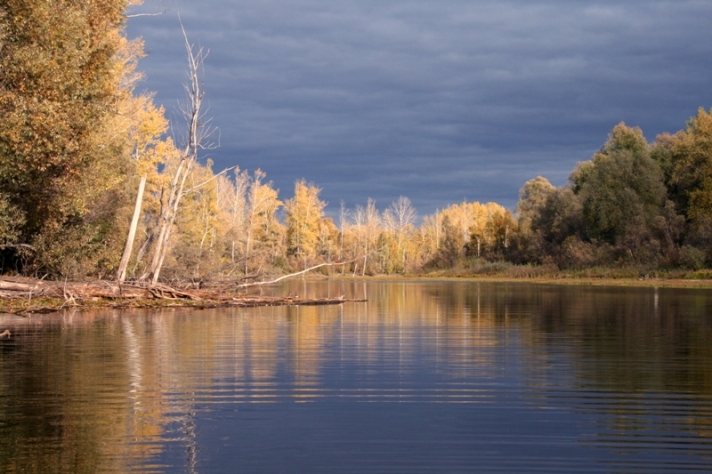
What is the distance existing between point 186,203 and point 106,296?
3810cm

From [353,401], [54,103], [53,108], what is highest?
[54,103]

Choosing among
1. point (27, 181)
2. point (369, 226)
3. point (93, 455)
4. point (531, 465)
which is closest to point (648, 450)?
point (531, 465)

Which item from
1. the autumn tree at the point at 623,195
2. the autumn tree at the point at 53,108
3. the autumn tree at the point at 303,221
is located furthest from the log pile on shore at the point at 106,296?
the autumn tree at the point at 303,221

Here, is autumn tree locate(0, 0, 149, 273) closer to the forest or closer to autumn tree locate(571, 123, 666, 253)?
the forest

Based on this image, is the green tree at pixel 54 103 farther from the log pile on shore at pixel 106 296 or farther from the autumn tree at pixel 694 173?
the autumn tree at pixel 694 173

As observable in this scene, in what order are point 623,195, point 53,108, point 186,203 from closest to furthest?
point 53,108, point 186,203, point 623,195

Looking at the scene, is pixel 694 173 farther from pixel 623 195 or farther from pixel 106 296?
pixel 106 296

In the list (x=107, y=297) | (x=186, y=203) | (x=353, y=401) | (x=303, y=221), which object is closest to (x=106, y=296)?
(x=107, y=297)

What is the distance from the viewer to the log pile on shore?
2542 centimetres

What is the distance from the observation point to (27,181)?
76.7 ft

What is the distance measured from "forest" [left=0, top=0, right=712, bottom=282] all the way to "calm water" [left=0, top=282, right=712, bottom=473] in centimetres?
650

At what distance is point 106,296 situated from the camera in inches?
1105

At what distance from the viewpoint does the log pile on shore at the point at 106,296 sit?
25422mm

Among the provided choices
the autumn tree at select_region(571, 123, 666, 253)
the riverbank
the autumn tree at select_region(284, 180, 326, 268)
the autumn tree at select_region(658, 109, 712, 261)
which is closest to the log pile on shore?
the riverbank
